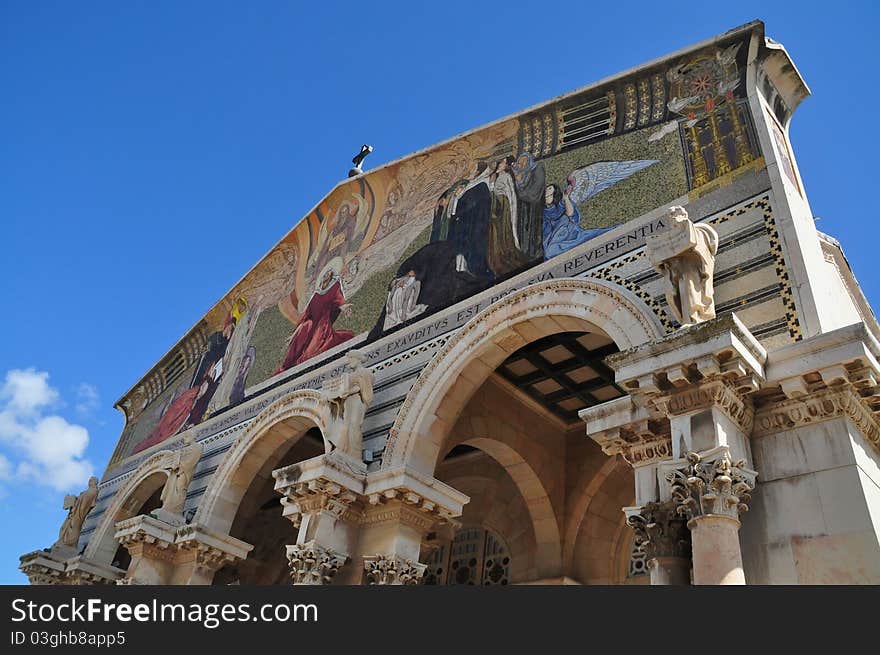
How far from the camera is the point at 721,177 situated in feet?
28.7

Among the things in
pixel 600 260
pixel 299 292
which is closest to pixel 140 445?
pixel 299 292

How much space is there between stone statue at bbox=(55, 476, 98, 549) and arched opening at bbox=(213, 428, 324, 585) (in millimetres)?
3545

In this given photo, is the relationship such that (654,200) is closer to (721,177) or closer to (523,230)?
(721,177)

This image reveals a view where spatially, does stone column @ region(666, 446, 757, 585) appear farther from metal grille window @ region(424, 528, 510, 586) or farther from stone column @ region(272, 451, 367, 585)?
metal grille window @ region(424, 528, 510, 586)

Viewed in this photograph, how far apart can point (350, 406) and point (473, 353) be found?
196 centimetres

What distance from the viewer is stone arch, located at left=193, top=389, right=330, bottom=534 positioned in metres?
12.5

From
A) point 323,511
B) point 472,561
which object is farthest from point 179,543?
point 472,561

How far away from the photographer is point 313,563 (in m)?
9.33

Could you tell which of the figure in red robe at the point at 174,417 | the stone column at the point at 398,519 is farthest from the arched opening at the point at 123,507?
the stone column at the point at 398,519

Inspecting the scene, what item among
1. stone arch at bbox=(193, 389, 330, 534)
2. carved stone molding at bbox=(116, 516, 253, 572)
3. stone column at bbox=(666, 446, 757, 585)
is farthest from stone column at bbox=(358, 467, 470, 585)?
stone column at bbox=(666, 446, 757, 585)

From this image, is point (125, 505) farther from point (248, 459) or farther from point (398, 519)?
point (398, 519)

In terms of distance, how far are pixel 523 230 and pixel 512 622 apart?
696 cm

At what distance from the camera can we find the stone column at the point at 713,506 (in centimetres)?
566

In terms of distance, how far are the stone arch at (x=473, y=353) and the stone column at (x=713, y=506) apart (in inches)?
120
